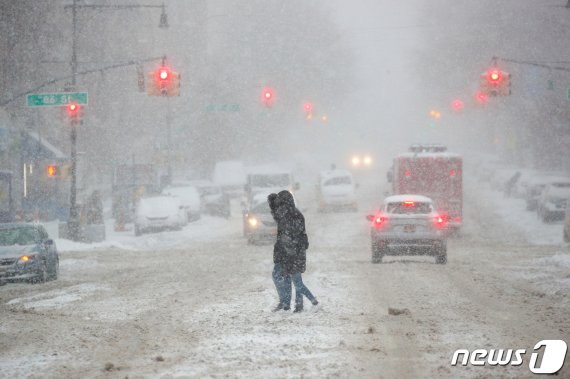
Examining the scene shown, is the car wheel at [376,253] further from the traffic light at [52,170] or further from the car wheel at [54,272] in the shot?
the traffic light at [52,170]

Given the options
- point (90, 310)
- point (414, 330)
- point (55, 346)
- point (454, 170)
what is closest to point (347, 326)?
A: point (414, 330)

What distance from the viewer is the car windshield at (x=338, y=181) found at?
48.0m

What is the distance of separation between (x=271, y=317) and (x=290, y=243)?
1.16 m

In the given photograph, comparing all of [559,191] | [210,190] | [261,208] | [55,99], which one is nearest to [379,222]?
[261,208]

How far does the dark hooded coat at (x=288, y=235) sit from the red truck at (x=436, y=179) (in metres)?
19.5

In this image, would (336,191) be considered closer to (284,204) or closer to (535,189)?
(535,189)

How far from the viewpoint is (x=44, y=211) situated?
46.2 meters

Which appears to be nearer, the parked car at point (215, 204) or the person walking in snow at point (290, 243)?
the person walking in snow at point (290, 243)

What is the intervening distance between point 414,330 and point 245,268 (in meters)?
11.2

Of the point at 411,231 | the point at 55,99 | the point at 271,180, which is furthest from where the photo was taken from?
the point at 271,180

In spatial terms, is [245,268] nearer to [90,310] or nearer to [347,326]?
[90,310]

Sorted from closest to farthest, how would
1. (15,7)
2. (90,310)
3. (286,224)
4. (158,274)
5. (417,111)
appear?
(286,224) → (90,310) → (158,274) → (15,7) → (417,111)

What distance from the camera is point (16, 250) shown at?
21.9 metres

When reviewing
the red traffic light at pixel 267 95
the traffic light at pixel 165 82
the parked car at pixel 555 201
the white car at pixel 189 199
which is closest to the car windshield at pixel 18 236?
the traffic light at pixel 165 82
